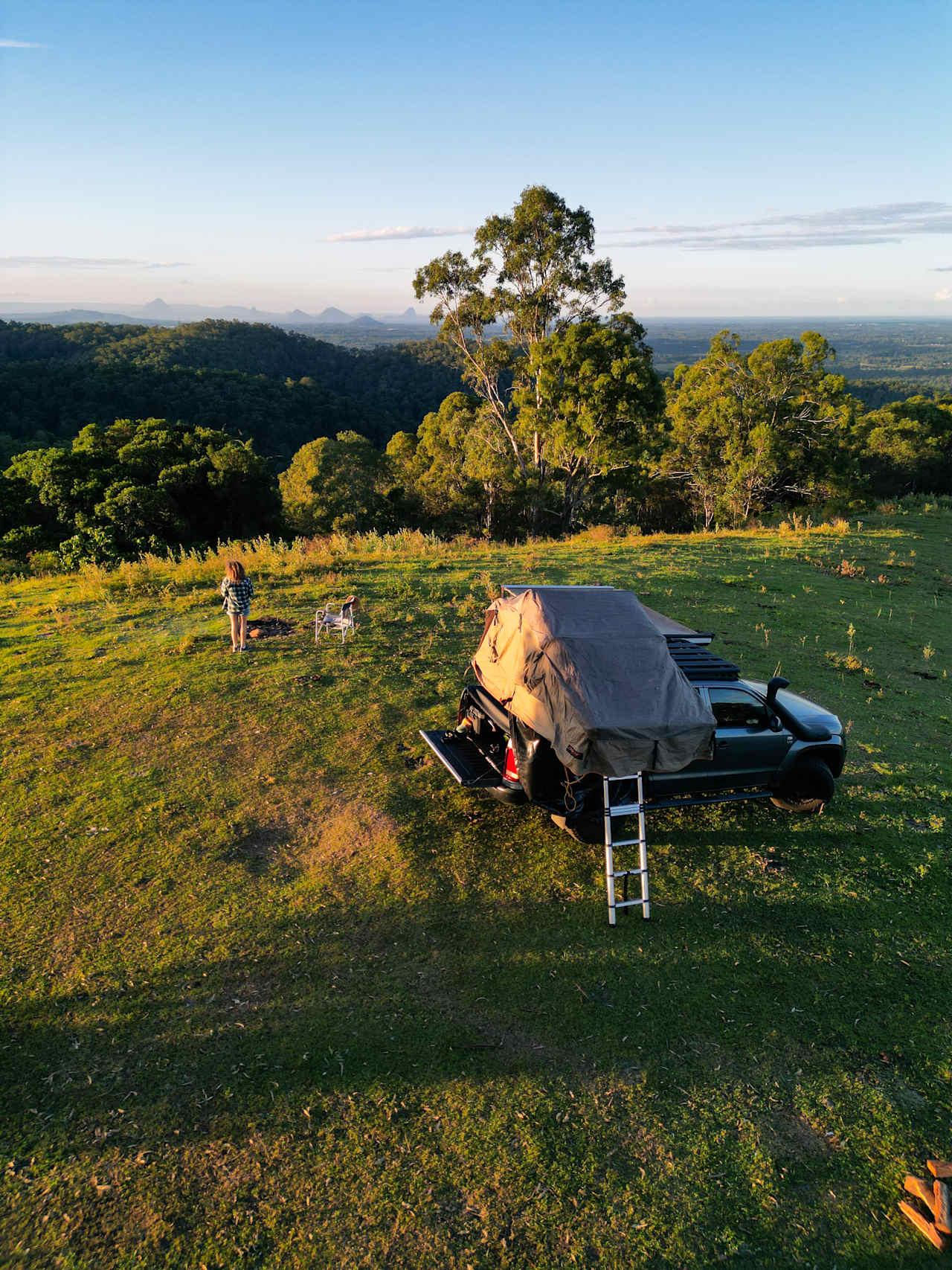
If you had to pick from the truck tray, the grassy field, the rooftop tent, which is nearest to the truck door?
the grassy field

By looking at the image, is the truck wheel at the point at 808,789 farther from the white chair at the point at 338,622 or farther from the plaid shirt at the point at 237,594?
the plaid shirt at the point at 237,594

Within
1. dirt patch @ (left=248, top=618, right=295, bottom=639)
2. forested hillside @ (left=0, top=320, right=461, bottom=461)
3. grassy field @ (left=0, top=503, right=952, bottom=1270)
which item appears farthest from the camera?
forested hillside @ (left=0, top=320, right=461, bottom=461)

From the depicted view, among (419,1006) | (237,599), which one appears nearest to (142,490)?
(237,599)

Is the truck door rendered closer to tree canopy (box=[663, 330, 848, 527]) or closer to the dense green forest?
the dense green forest

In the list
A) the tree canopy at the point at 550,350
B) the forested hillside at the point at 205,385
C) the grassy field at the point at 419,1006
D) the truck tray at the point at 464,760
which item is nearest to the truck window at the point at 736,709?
the grassy field at the point at 419,1006

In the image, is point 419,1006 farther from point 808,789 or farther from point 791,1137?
point 808,789
